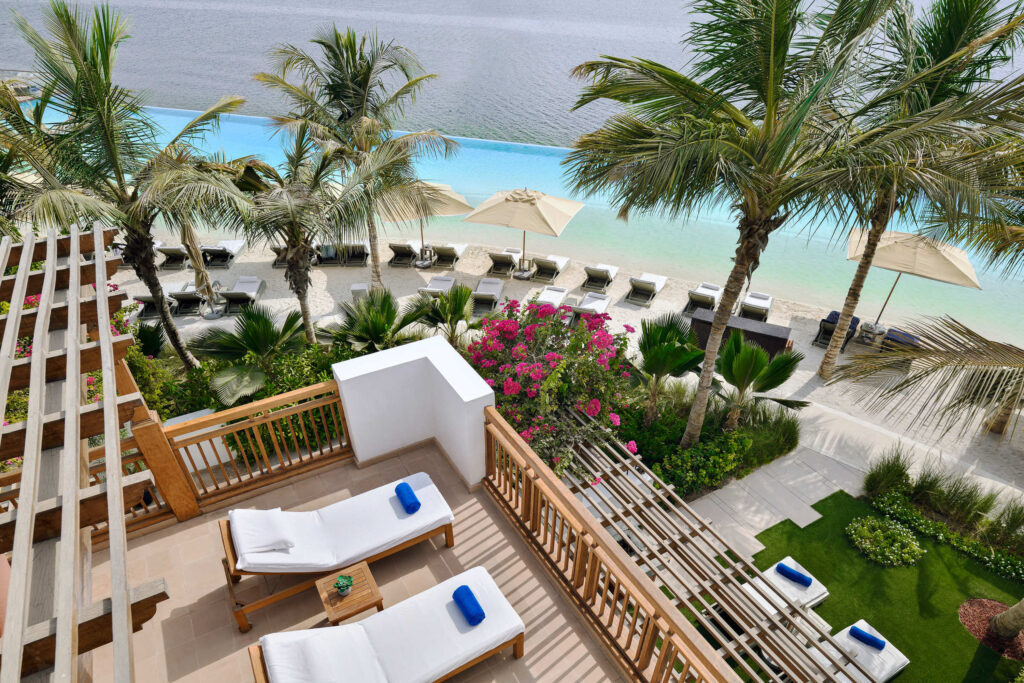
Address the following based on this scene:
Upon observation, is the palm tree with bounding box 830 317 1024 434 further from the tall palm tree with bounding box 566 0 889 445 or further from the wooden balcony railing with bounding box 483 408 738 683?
the wooden balcony railing with bounding box 483 408 738 683

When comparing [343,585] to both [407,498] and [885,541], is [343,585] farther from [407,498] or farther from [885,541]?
[885,541]

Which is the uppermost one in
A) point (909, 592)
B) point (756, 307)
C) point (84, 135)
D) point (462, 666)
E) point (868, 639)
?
point (84, 135)

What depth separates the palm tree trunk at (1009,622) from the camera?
5910 millimetres

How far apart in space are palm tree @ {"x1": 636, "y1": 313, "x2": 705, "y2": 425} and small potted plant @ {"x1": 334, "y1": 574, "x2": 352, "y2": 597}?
5.38 meters

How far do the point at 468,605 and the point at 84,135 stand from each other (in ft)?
25.9

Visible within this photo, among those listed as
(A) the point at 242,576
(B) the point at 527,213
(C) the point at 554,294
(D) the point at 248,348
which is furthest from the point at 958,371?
(B) the point at 527,213

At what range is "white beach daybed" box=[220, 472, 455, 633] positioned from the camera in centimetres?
417

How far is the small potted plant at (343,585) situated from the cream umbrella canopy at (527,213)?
9839 mm

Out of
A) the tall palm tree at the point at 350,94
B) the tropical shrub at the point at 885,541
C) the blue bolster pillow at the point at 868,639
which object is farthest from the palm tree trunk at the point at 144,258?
the tropical shrub at the point at 885,541

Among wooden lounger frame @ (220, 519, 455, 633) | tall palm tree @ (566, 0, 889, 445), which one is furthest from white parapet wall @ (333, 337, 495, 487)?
tall palm tree @ (566, 0, 889, 445)

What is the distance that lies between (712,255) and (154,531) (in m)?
17.0

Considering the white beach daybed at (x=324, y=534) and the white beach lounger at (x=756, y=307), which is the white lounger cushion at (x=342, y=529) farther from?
the white beach lounger at (x=756, y=307)

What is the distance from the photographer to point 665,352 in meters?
8.00

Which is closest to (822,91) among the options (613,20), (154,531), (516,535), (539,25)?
(516,535)
